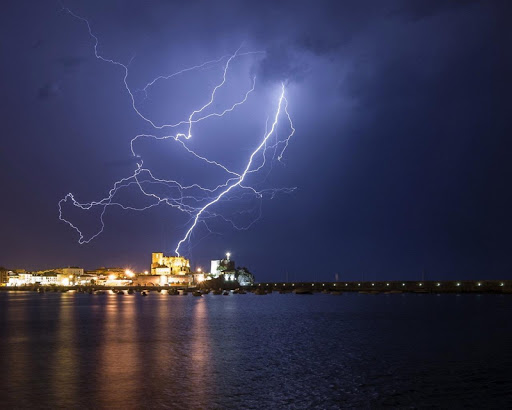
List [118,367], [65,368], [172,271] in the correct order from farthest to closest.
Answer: [172,271]
[118,367]
[65,368]

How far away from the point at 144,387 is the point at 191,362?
6.04 m

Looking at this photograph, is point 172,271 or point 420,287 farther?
point 172,271

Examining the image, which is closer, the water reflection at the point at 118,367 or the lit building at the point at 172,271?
the water reflection at the point at 118,367

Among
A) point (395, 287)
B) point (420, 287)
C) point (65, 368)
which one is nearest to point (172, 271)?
point (395, 287)

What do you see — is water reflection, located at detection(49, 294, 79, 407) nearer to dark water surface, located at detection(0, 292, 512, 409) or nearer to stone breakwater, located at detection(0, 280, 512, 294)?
dark water surface, located at detection(0, 292, 512, 409)

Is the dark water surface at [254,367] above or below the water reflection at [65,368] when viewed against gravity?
below

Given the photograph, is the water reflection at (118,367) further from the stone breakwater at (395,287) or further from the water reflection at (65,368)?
the stone breakwater at (395,287)

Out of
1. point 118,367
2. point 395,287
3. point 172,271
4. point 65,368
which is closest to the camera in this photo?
point 65,368

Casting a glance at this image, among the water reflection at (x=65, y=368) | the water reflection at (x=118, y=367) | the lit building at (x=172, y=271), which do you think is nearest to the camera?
the water reflection at (x=118, y=367)

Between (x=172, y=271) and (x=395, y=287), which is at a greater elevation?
(x=172, y=271)

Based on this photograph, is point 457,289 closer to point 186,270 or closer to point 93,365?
point 186,270

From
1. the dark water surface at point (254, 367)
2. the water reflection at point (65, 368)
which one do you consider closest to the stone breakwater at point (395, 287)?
the dark water surface at point (254, 367)

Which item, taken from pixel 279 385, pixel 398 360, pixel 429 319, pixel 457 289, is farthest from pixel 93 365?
pixel 457 289

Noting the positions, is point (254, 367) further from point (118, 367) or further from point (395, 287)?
point (395, 287)
